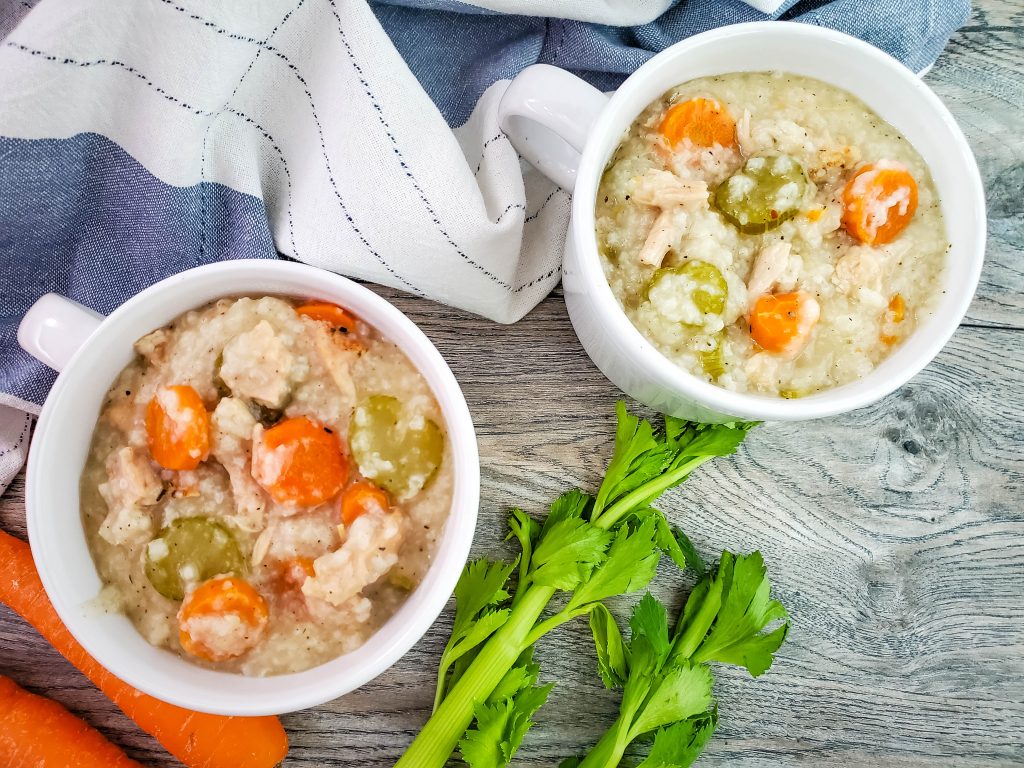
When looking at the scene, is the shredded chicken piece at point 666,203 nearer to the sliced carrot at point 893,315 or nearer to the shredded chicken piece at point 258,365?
the sliced carrot at point 893,315

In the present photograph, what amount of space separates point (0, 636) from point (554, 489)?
963mm

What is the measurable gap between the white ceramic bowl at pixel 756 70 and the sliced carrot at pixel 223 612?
56cm

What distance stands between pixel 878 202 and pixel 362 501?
76 cm

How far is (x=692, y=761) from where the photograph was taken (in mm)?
1455

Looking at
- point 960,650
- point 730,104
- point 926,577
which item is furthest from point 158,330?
point 960,650

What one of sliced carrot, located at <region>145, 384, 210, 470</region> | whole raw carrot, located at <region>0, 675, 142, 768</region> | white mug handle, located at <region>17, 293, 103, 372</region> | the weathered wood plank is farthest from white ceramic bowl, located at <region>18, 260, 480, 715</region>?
the weathered wood plank

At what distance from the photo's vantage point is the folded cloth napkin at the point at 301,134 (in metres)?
1.32

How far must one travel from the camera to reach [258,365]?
1.12 meters

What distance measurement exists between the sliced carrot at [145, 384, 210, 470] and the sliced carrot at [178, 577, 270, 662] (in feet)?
0.51

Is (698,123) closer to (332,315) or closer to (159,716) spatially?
(332,315)

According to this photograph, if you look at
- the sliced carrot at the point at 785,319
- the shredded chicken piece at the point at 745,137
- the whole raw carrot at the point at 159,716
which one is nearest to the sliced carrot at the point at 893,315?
the sliced carrot at the point at 785,319

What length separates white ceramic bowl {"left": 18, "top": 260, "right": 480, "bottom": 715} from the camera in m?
1.10

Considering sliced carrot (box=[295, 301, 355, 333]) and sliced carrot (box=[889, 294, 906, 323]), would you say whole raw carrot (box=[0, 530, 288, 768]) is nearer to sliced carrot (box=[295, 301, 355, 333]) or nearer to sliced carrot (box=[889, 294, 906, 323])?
sliced carrot (box=[295, 301, 355, 333])

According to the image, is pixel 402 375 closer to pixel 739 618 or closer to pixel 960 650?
pixel 739 618
